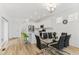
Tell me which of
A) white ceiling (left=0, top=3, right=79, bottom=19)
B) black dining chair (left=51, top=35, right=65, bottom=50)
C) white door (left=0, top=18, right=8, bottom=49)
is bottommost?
black dining chair (left=51, top=35, right=65, bottom=50)

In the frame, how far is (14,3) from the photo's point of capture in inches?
89.1

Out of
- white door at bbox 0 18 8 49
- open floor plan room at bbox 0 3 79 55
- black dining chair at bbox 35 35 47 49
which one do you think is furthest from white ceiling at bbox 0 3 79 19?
black dining chair at bbox 35 35 47 49

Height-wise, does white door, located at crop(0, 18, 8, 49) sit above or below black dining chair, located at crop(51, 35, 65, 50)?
above

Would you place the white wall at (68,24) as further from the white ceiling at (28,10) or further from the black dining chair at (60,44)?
the black dining chair at (60,44)

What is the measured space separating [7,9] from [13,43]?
61 centimetres

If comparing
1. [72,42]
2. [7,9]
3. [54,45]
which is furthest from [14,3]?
[72,42]

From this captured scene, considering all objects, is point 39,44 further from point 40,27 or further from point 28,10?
point 28,10

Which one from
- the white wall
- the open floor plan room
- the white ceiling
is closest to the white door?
the open floor plan room

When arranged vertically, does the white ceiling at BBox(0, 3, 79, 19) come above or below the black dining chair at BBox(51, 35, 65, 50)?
above

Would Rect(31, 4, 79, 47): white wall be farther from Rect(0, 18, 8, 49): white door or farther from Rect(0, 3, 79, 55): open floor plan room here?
Rect(0, 18, 8, 49): white door

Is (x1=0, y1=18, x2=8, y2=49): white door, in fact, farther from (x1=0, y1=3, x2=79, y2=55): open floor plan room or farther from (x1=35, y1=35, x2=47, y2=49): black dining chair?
(x1=35, y1=35, x2=47, y2=49): black dining chair

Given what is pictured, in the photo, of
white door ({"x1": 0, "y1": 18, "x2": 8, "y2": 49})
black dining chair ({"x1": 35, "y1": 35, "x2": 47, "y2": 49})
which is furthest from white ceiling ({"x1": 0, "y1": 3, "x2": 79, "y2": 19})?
black dining chair ({"x1": 35, "y1": 35, "x2": 47, "y2": 49})

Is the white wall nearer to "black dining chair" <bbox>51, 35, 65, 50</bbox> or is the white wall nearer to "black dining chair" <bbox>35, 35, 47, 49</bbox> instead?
"black dining chair" <bbox>51, 35, 65, 50</bbox>

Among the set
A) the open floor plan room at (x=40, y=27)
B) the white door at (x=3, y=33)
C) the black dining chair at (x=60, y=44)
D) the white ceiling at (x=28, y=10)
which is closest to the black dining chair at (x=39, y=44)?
the open floor plan room at (x=40, y=27)
